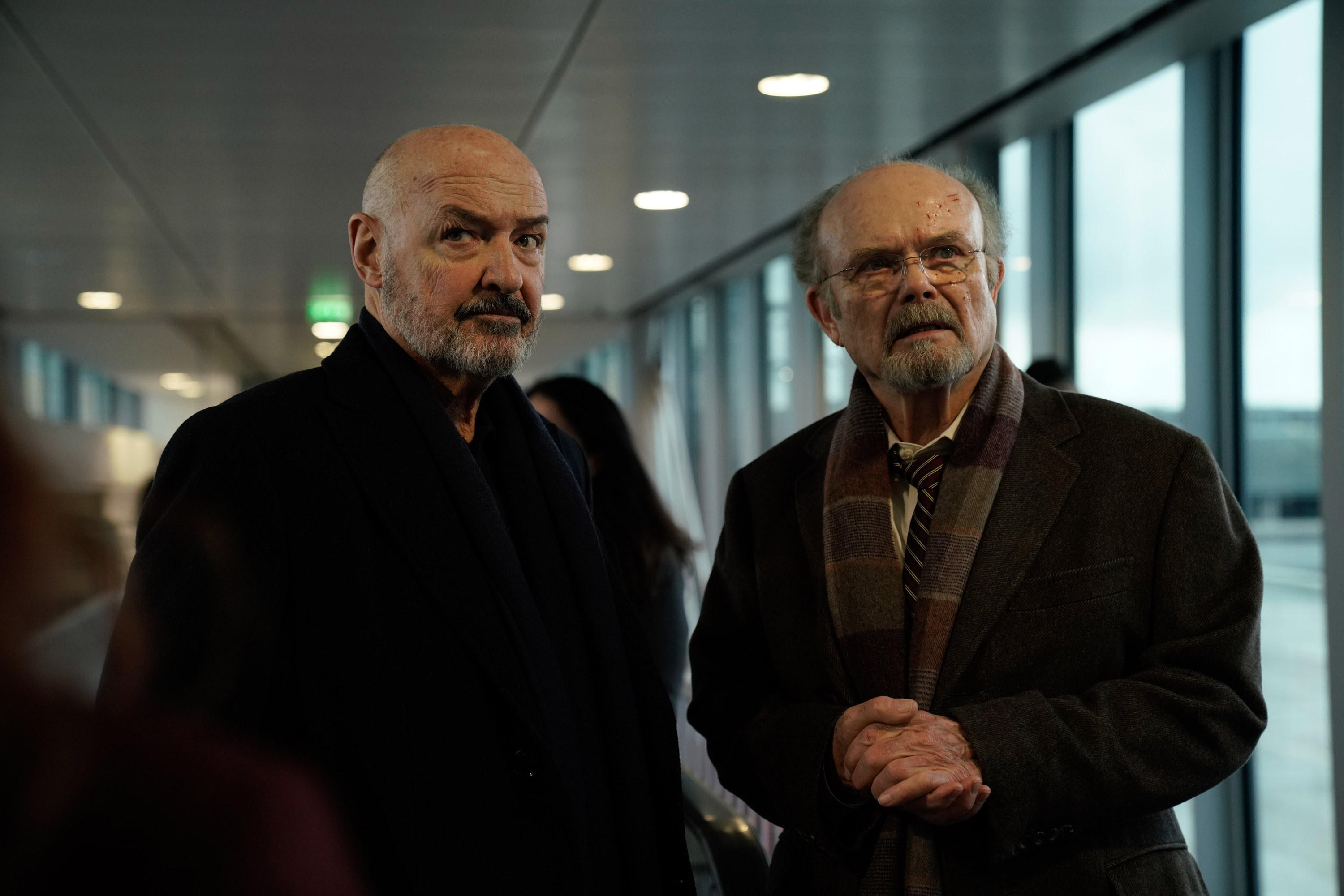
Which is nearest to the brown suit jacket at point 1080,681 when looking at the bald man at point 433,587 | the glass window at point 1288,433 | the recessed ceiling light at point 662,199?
the bald man at point 433,587

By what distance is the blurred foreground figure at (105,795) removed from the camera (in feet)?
1.57

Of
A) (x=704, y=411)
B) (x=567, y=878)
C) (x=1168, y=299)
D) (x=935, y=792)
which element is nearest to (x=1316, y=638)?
(x=1168, y=299)

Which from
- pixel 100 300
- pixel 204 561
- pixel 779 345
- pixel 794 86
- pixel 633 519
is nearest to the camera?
pixel 204 561

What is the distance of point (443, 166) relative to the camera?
1.69 metres

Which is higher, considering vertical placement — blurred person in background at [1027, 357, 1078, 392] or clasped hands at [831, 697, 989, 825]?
blurred person in background at [1027, 357, 1078, 392]

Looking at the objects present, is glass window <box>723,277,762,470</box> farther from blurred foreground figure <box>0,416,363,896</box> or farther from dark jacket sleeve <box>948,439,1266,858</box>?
blurred foreground figure <box>0,416,363,896</box>

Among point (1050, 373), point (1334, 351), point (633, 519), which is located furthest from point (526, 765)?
point (1334, 351)

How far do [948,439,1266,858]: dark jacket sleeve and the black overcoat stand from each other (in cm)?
56

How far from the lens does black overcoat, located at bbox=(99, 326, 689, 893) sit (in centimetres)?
139

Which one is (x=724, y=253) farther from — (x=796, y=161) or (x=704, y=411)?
(x=796, y=161)

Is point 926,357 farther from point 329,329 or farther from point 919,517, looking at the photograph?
point 329,329

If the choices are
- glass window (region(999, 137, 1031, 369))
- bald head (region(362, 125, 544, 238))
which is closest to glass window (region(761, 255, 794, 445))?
glass window (region(999, 137, 1031, 369))

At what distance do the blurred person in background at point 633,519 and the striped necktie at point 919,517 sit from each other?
46.5 inches

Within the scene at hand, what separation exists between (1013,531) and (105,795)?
1339 millimetres
